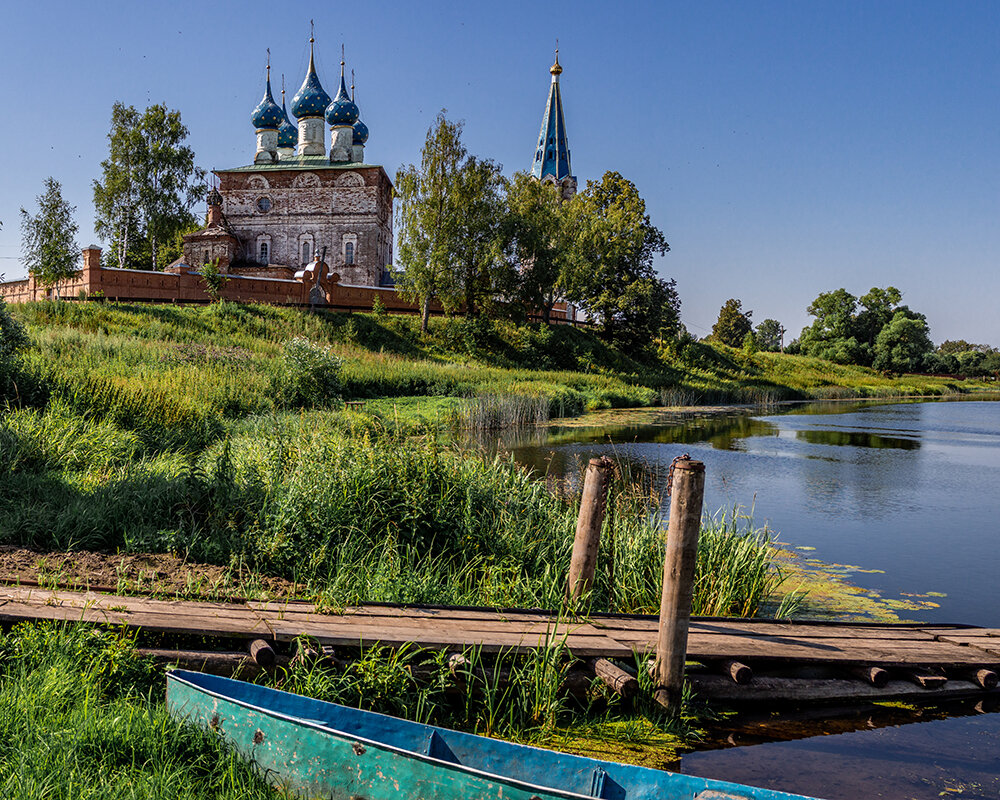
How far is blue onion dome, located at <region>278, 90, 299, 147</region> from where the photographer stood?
48344 millimetres

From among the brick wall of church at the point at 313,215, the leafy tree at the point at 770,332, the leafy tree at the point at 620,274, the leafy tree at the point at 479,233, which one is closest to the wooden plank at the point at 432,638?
the leafy tree at the point at 479,233

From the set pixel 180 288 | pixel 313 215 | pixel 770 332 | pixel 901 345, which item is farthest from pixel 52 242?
pixel 770 332

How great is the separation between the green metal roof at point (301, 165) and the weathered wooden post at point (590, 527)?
42103mm

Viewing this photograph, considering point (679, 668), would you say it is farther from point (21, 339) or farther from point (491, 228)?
point (491, 228)

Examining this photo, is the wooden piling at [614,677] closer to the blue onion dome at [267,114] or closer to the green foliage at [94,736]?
the green foliage at [94,736]

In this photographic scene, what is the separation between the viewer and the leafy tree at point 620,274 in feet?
134

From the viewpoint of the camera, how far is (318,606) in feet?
14.4

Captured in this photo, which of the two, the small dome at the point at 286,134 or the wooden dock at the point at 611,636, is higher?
the small dome at the point at 286,134

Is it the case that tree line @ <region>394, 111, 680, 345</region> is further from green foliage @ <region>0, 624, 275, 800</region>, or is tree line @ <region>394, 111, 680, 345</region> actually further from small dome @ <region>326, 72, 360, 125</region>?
green foliage @ <region>0, 624, 275, 800</region>

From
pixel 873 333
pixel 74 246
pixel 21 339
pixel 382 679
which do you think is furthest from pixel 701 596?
pixel 873 333

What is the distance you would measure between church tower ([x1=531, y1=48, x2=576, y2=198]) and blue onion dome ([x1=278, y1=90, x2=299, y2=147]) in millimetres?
18216

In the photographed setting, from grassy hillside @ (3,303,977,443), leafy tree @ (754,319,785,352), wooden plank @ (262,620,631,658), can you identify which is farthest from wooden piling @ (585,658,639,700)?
leafy tree @ (754,319,785,352)

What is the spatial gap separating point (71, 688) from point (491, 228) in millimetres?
32908

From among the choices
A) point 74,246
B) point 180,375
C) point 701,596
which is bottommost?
point 701,596
